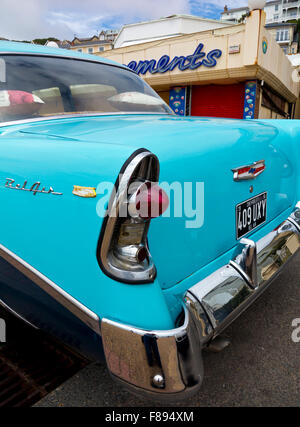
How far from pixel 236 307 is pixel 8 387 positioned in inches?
47.6

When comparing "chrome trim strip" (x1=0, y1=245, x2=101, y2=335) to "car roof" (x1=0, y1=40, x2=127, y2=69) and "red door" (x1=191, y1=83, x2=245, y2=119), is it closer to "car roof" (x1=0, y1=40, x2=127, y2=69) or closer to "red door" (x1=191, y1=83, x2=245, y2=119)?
"car roof" (x1=0, y1=40, x2=127, y2=69)

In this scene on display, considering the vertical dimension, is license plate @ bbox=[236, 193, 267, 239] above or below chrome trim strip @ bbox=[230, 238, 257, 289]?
above

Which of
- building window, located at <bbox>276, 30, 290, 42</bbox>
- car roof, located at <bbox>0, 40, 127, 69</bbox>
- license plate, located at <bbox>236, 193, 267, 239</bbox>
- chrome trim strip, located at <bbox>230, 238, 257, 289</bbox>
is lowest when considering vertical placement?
chrome trim strip, located at <bbox>230, 238, 257, 289</bbox>

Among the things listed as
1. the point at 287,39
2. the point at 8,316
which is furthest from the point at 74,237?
the point at 287,39

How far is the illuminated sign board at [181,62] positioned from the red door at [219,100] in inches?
53.3

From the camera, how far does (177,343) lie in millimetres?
1132

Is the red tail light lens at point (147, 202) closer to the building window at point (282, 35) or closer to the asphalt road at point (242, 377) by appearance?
the asphalt road at point (242, 377)

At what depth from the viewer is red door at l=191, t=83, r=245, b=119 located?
1346 centimetres

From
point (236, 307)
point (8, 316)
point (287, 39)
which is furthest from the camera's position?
point (287, 39)

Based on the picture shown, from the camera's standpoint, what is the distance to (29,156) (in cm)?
133

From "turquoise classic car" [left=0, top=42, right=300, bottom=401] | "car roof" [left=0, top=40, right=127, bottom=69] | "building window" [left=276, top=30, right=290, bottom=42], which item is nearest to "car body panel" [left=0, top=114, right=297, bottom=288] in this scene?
"turquoise classic car" [left=0, top=42, right=300, bottom=401]

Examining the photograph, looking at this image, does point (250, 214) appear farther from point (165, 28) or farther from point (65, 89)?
point (165, 28)

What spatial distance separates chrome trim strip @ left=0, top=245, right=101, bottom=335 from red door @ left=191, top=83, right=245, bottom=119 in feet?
44.5
